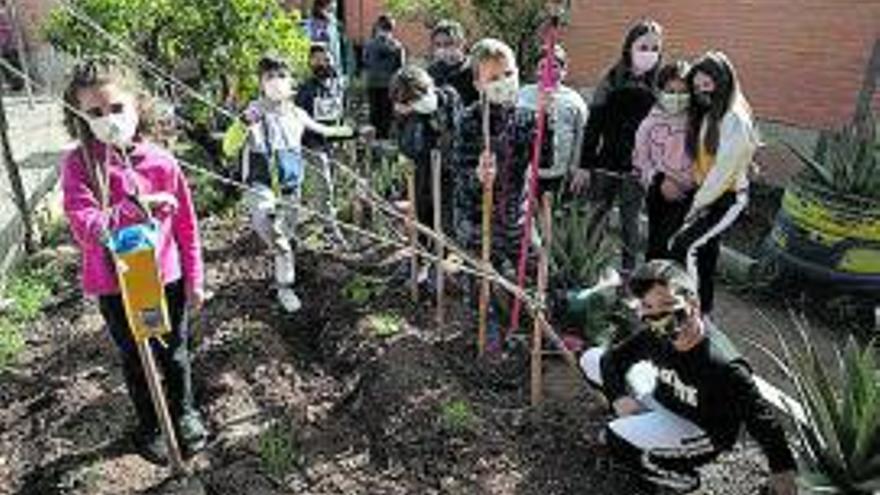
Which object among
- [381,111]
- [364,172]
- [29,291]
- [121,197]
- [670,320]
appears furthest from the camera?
[381,111]

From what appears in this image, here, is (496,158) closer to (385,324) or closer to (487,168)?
(487,168)

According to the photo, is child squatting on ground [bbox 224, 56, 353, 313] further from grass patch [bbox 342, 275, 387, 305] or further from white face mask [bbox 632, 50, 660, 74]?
white face mask [bbox 632, 50, 660, 74]

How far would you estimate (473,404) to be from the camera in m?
4.34

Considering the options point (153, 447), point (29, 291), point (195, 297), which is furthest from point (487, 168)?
point (29, 291)

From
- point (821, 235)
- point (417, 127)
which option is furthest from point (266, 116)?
point (821, 235)

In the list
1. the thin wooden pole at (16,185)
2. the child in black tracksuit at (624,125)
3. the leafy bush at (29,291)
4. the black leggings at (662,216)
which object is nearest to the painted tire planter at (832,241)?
the child in black tracksuit at (624,125)

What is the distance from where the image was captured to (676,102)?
4738 mm

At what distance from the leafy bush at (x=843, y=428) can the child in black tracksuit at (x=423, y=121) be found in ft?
7.34

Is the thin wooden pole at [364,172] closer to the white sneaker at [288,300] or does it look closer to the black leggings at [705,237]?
the white sneaker at [288,300]

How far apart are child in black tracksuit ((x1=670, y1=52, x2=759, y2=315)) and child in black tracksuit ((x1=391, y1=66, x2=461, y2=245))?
1.24 metres

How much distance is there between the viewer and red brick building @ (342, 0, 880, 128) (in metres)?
7.75

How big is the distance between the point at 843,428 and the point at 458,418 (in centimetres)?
151

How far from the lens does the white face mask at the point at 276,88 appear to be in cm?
544

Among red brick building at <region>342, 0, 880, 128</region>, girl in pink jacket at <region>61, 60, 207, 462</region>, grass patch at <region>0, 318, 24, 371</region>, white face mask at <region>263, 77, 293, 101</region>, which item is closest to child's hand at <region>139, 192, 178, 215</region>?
girl in pink jacket at <region>61, 60, 207, 462</region>
